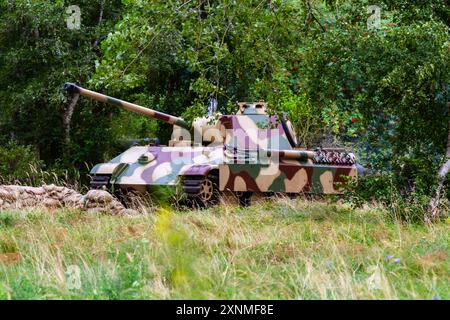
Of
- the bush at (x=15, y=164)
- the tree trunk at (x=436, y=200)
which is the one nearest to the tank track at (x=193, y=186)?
the tree trunk at (x=436, y=200)

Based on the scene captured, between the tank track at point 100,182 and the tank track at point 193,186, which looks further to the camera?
the tank track at point 100,182

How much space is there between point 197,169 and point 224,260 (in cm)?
747

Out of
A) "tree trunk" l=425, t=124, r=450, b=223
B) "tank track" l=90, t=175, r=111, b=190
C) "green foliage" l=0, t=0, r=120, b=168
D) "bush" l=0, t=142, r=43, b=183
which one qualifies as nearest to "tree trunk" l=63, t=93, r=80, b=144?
"green foliage" l=0, t=0, r=120, b=168

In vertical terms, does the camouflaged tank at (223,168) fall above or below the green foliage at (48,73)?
Answer: below

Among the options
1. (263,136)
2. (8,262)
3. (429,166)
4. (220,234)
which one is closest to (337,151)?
(263,136)

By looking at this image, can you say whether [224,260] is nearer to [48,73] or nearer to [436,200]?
[436,200]

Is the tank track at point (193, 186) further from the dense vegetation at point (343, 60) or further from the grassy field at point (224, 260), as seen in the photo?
the grassy field at point (224, 260)

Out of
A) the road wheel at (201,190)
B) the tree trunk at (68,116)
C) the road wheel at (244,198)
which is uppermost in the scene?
the tree trunk at (68,116)

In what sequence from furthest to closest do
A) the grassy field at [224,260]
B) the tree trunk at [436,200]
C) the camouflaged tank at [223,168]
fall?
the camouflaged tank at [223,168] < the tree trunk at [436,200] < the grassy field at [224,260]

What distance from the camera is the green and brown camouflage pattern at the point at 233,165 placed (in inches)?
551


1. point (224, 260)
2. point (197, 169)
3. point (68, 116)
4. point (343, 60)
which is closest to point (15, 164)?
point (68, 116)

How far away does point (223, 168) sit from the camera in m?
13.9

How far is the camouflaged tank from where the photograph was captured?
13.9 metres


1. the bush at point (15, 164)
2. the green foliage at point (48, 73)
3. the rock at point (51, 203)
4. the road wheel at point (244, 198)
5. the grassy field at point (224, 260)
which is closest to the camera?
the grassy field at point (224, 260)
